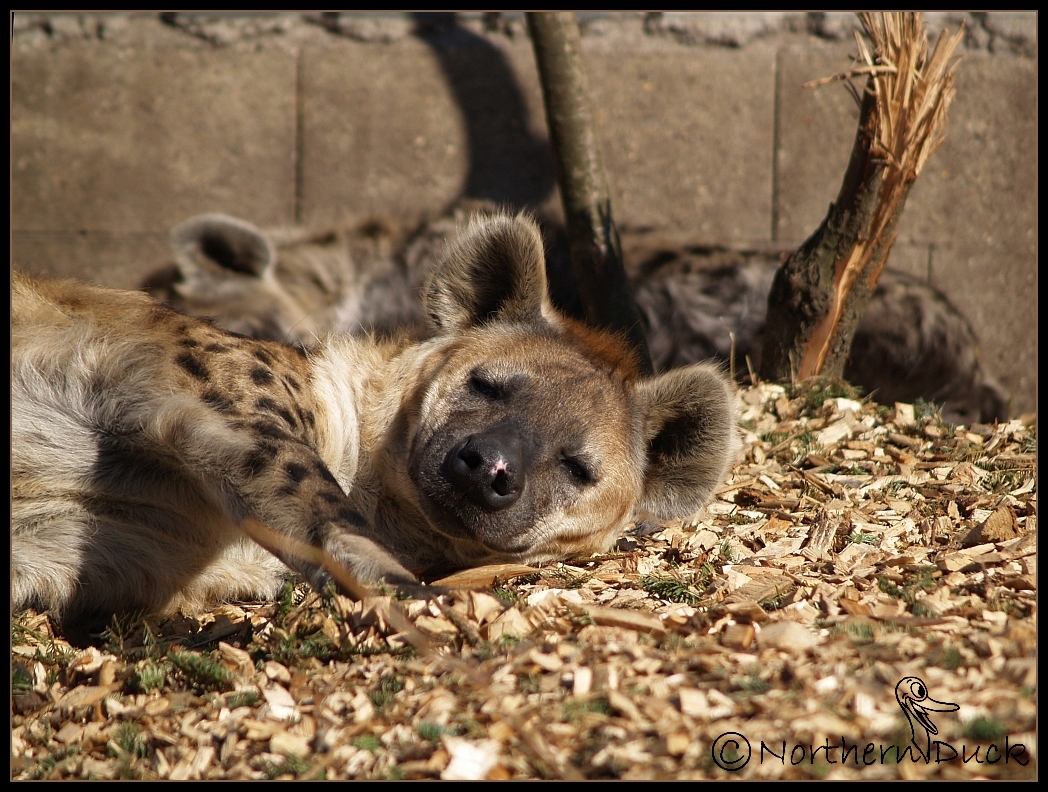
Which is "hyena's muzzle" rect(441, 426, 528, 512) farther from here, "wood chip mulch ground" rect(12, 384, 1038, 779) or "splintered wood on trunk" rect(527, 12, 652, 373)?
"splintered wood on trunk" rect(527, 12, 652, 373)

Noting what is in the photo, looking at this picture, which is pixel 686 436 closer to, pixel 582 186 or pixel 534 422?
pixel 534 422

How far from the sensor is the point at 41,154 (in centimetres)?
586

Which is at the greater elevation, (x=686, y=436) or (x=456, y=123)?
(x=456, y=123)

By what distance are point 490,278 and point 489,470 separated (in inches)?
38.4

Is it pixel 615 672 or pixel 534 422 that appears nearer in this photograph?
pixel 615 672

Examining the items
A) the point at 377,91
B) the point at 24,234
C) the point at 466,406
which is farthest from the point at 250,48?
the point at 466,406

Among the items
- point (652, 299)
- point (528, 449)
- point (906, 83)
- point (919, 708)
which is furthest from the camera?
point (652, 299)

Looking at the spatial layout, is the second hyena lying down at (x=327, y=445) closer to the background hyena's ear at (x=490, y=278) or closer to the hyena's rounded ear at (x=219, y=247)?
the background hyena's ear at (x=490, y=278)

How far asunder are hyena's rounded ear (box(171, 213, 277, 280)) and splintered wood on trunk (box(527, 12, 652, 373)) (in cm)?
196

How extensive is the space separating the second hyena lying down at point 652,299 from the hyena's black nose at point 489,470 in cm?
266

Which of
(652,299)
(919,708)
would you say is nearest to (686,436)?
(919,708)

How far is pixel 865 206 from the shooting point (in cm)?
409

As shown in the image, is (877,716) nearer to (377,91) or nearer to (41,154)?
(377,91)

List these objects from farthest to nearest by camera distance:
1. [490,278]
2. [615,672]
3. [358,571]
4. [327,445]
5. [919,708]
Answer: [490,278], [327,445], [358,571], [615,672], [919,708]
